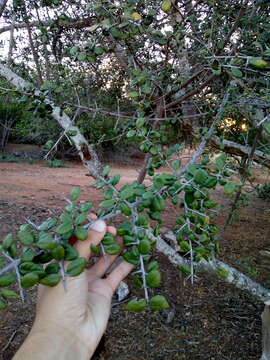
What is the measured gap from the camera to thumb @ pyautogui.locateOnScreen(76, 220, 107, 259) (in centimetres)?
85

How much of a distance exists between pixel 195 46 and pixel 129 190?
2.40 metres

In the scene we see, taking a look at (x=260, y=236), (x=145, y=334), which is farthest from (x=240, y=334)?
(x=260, y=236)

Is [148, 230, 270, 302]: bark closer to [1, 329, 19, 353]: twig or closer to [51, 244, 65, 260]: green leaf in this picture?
[1, 329, 19, 353]: twig

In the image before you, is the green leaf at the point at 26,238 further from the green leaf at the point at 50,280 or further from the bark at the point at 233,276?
the bark at the point at 233,276

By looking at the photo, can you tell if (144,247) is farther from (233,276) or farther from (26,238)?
(233,276)

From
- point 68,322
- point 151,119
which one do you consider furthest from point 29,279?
point 151,119

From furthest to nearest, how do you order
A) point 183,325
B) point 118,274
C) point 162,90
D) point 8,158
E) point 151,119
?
point 8,158
point 183,325
point 162,90
point 151,119
point 118,274

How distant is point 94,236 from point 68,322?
31cm

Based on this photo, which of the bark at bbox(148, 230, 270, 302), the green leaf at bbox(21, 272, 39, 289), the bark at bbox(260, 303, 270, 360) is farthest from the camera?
the bark at bbox(148, 230, 270, 302)

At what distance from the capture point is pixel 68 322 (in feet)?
3.13

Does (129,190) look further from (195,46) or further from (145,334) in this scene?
(195,46)


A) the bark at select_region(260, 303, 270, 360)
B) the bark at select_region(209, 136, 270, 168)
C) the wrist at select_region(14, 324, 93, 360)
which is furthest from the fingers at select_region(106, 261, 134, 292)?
the bark at select_region(209, 136, 270, 168)

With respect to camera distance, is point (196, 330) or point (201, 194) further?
point (196, 330)

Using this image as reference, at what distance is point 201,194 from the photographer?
89cm
